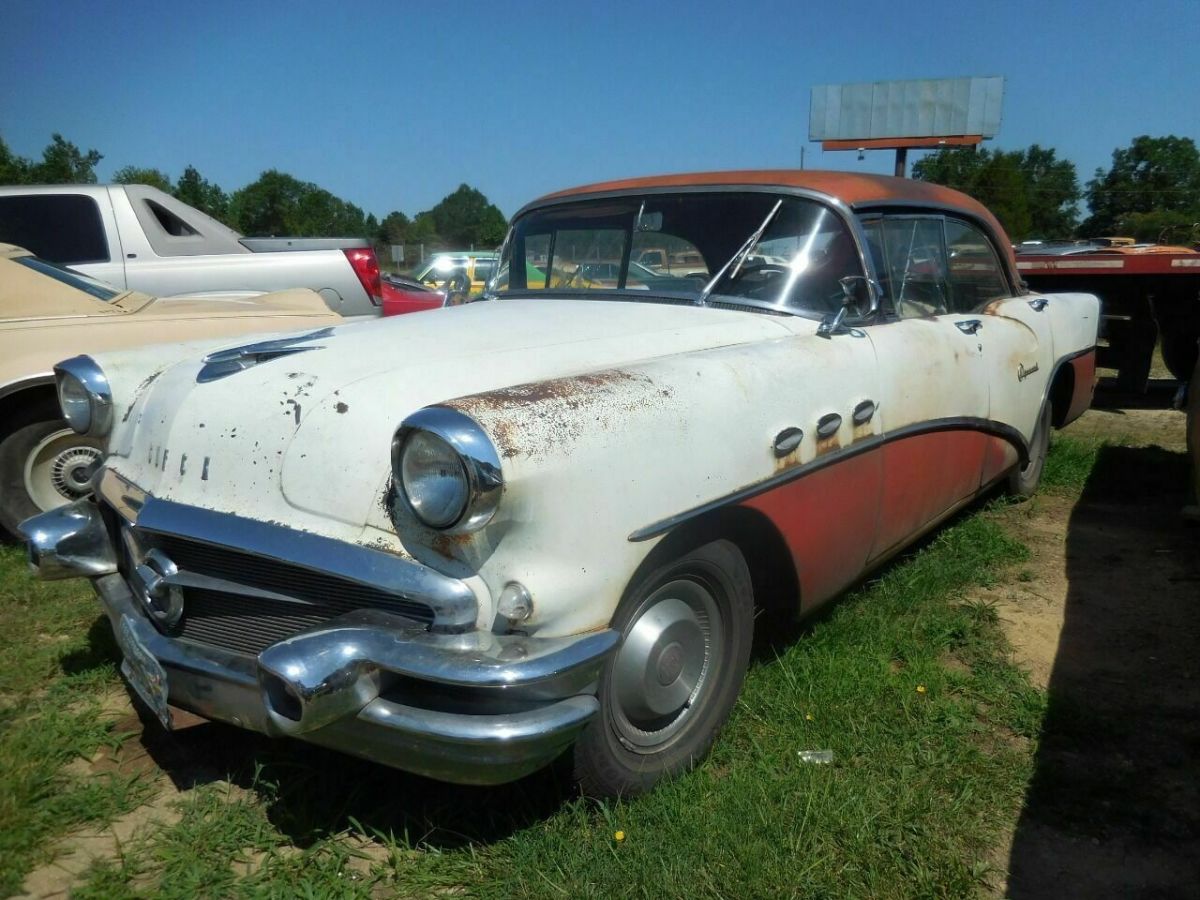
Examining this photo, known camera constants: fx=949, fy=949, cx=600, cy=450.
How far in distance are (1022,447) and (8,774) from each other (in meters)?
3.87

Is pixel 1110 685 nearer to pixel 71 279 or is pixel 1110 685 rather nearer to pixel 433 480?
pixel 433 480

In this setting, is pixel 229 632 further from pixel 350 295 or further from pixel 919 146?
pixel 919 146

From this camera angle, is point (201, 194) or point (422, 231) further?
point (422, 231)

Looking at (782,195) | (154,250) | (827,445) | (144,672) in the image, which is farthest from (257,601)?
(154,250)

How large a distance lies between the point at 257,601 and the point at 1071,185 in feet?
253

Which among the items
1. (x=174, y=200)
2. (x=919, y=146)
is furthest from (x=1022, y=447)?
(x=919, y=146)

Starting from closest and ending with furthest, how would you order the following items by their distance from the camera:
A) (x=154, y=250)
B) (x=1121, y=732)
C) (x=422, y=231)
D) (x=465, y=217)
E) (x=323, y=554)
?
(x=323, y=554)
(x=1121, y=732)
(x=154, y=250)
(x=422, y=231)
(x=465, y=217)

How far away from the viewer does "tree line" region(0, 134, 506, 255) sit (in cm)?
3341

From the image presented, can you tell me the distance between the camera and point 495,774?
1838mm

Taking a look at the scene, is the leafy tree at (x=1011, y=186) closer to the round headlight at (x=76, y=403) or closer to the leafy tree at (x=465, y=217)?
the leafy tree at (x=465, y=217)

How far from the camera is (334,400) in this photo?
2137 mm

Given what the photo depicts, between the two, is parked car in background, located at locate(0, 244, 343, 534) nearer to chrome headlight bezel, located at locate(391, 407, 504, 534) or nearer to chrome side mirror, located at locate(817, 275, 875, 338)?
chrome side mirror, located at locate(817, 275, 875, 338)

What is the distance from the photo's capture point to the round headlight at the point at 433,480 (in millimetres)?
1807

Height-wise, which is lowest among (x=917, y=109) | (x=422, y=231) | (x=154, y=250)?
(x=422, y=231)
